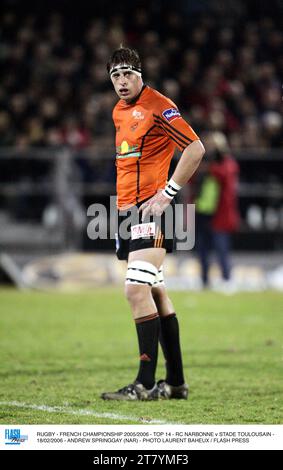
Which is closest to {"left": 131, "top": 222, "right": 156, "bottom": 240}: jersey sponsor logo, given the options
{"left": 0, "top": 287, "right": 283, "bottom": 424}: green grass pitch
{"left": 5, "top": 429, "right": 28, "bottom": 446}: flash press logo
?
{"left": 0, "top": 287, "right": 283, "bottom": 424}: green grass pitch

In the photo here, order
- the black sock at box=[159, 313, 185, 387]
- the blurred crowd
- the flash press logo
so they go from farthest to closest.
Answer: the blurred crowd, the black sock at box=[159, 313, 185, 387], the flash press logo

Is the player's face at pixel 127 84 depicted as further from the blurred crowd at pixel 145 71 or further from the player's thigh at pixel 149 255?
the blurred crowd at pixel 145 71

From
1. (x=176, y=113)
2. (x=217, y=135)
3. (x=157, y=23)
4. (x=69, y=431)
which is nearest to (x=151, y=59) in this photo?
(x=157, y=23)

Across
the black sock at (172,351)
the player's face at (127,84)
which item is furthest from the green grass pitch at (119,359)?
the player's face at (127,84)

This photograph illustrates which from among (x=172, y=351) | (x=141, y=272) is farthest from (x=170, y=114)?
(x=172, y=351)

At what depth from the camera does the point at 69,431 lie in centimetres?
518

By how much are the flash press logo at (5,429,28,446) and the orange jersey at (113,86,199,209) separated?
76.7 inches

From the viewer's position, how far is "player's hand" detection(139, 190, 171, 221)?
6.30m

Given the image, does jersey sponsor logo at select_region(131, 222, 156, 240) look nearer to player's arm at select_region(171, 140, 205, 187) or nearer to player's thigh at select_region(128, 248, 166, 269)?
player's thigh at select_region(128, 248, 166, 269)

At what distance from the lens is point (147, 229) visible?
21.1ft

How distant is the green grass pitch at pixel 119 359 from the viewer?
6086mm

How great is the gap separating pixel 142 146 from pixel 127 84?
0.41 metres

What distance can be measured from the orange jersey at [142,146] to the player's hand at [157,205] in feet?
0.46
